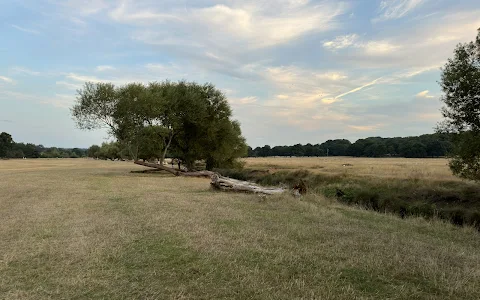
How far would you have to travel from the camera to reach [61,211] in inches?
503

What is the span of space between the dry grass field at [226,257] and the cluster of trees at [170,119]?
85.8 feet

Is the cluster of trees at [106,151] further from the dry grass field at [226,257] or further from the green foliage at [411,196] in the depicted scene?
the dry grass field at [226,257]

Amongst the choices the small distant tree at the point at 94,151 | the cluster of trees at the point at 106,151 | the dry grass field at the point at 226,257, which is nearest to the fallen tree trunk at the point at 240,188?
the dry grass field at the point at 226,257

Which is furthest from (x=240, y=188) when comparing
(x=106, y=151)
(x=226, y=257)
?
(x=106, y=151)

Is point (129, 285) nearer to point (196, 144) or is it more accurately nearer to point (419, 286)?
point (419, 286)

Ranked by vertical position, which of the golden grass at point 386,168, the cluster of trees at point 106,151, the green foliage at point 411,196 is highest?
the cluster of trees at point 106,151

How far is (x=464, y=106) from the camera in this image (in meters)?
20.8

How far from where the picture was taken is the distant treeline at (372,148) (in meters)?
99.8

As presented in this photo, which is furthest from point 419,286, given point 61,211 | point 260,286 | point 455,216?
point 455,216

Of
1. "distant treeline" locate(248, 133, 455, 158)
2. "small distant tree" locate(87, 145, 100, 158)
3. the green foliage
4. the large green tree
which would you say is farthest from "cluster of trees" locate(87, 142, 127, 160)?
the large green tree

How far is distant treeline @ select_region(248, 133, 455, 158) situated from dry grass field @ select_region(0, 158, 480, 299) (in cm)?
4942


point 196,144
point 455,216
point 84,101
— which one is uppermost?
point 84,101

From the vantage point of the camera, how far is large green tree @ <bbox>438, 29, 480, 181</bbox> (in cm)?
1980

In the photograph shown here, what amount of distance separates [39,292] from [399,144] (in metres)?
122
